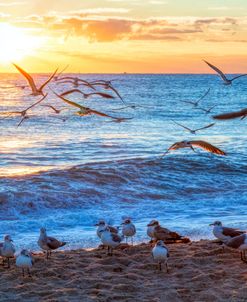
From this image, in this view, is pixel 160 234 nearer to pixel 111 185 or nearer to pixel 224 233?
pixel 224 233

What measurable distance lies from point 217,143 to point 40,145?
822 cm

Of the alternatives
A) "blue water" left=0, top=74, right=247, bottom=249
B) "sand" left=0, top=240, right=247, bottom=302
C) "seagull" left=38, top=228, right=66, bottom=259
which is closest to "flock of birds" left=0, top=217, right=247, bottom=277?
"seagull" left=38, top=228, right=66, bottom=259

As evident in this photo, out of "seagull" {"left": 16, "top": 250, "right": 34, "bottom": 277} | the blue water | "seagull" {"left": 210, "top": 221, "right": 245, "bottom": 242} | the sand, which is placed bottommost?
the sand

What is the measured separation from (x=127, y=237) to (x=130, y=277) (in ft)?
9.19

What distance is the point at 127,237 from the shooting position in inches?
→ 452

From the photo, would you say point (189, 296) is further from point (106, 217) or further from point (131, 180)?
point (131, 180)

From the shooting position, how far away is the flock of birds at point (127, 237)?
9055mm

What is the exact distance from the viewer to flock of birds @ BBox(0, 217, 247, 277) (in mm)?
9055

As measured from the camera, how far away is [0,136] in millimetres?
30938

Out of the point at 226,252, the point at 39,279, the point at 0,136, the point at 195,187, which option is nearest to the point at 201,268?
the point at 226,252

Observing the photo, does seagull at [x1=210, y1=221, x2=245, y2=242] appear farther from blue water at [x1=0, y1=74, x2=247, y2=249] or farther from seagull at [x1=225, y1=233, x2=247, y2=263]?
blue water at [x1=0, y1=74, x2=247, y2=249]

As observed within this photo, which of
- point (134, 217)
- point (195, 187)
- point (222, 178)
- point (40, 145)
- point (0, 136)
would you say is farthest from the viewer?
point (0, 136)

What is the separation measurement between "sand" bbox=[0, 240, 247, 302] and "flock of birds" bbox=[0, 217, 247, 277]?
0.57 ft

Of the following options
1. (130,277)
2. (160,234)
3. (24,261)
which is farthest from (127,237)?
(24,261)
